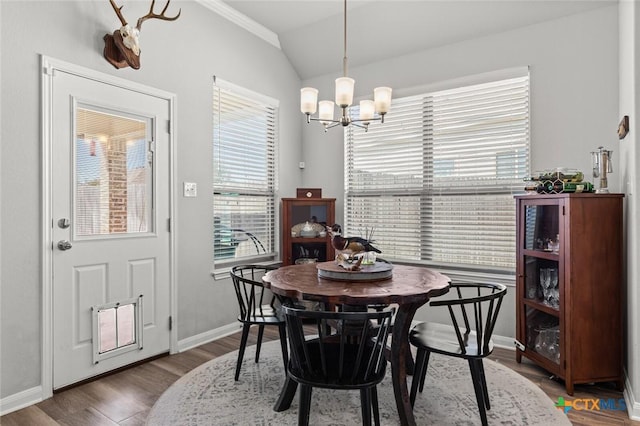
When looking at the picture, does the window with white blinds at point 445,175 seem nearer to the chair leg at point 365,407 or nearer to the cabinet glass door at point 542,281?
the cabinet glass door at point 542,281

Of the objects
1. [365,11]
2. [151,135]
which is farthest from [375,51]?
[151,135]

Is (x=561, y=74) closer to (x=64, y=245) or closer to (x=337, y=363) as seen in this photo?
(x=337, y=363)

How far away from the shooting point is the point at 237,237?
159 inches

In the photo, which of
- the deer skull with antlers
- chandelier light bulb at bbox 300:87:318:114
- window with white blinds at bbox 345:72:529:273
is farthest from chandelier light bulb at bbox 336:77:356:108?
window with white blinds at bbox 345:72:529:273

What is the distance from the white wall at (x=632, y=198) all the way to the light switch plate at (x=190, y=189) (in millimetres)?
3205

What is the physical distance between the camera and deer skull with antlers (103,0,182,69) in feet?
9.09

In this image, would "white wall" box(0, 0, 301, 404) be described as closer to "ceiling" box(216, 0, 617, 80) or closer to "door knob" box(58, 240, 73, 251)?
"door knob" box(58, 240, 73, 251)

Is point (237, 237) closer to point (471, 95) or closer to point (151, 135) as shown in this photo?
point (151, 135)

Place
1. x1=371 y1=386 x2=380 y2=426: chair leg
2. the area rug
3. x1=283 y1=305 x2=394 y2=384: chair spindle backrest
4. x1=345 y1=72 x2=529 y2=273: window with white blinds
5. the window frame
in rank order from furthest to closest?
the window frame
x1=345 y1=72 x2=529 y2=273: window with white blinds
the area rug
x1=371 y1=386 x2=380 y2=426: chair leg
x1=283 y1=305 x2=394 y2=384: chair spindle backrest

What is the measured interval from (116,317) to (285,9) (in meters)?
3.14

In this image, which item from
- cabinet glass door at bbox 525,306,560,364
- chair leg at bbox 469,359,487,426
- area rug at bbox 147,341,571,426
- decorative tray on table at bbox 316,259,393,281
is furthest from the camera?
cabinet glass door at bbox 525,306,560,364

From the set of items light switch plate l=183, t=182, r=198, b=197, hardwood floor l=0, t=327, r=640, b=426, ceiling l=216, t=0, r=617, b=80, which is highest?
ceiling l=216, t=0, r=617, b=80

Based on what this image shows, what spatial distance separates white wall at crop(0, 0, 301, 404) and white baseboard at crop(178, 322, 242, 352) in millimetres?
46

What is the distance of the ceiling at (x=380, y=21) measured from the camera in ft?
11.0
